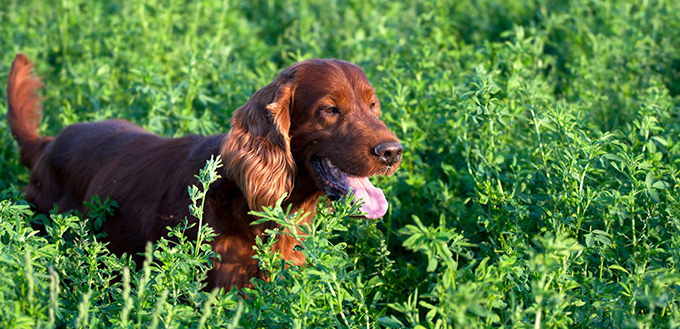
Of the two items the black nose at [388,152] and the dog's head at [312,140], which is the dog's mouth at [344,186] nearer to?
the dog's head at [312,140]

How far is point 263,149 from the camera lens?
3.07 metres

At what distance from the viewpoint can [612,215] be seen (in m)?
3.05

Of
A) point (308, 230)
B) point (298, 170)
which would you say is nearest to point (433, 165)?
point (298, 170)

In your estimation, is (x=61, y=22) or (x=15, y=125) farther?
(x=61, y=22)

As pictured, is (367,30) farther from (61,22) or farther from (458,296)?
(458,296)

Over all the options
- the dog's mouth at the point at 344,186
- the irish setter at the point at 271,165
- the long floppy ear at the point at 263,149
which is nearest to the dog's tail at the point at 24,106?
the irish setter at the point at 271,165

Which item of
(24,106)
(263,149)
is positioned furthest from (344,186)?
(24,106)

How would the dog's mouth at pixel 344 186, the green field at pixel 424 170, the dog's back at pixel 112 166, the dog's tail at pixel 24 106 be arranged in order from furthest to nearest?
the dog's tail at pixel 24 106 < the dog's back at pixel 112 166 < the dog's mouth at pixel 344 186 < the green field at pixel 424 170

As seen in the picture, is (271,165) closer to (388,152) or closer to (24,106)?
(388,152)

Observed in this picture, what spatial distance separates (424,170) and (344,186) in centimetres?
118

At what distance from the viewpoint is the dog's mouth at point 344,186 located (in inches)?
123

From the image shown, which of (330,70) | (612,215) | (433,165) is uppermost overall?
(330,70)

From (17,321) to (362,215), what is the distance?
1.47m

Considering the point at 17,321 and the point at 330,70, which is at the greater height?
the point at 330,70
